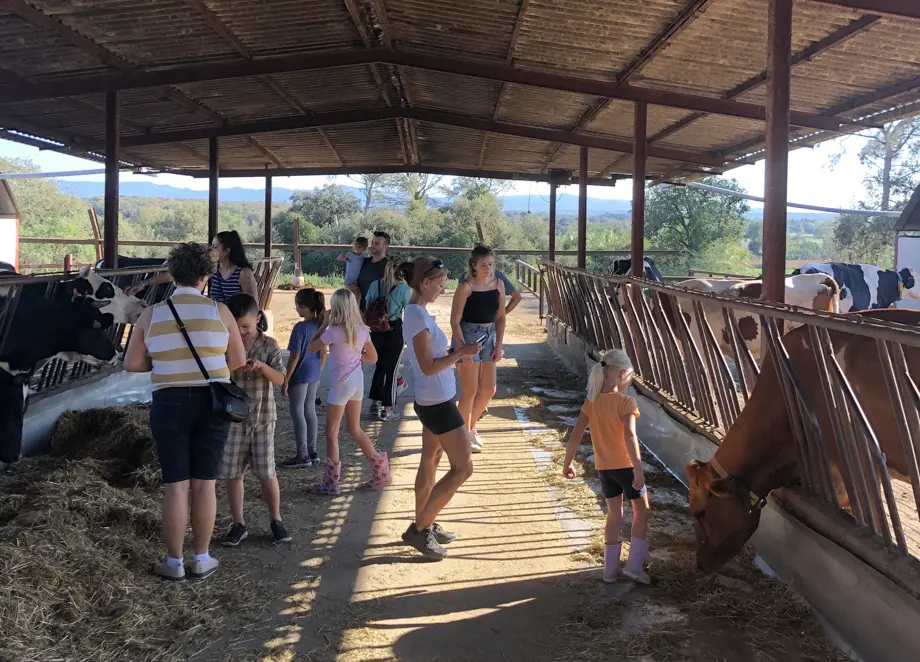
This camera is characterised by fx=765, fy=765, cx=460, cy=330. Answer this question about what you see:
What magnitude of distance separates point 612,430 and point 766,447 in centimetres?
75

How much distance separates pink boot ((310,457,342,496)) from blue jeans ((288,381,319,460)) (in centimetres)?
65

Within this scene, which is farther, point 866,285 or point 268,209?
point 268,209

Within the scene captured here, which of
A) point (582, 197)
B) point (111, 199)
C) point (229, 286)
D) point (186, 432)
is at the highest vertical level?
point (582, 197)

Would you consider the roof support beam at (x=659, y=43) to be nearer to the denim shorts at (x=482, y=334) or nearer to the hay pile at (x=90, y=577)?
the denim shorts at (x=482, y=334)

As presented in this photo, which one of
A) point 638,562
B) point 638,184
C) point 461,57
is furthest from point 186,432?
point 638,184

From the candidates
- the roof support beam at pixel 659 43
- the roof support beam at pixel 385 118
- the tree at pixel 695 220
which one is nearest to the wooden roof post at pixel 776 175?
the roof support beam at pixel 659 43

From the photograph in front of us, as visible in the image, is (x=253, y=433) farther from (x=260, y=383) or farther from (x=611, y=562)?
(x=611, y=562)

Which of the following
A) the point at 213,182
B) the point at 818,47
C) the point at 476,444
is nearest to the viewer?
the point at 476,444

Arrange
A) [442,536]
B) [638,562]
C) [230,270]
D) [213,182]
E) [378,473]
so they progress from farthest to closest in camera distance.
→ [213,182] < [230,270] < [378,473] < [442,536] < [638,562]

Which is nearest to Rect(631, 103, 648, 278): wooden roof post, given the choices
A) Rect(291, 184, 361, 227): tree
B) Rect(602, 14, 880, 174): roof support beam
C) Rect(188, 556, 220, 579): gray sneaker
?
Rect(602, 14, 880, 174): roof support beam

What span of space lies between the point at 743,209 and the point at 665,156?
22981 millimetres

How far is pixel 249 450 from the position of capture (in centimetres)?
402

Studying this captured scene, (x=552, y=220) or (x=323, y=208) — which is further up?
(x=323, y=208)

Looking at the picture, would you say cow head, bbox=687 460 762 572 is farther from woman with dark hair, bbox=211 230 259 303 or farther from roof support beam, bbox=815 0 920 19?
woman with dark hair, bbox=211 230 259 303
